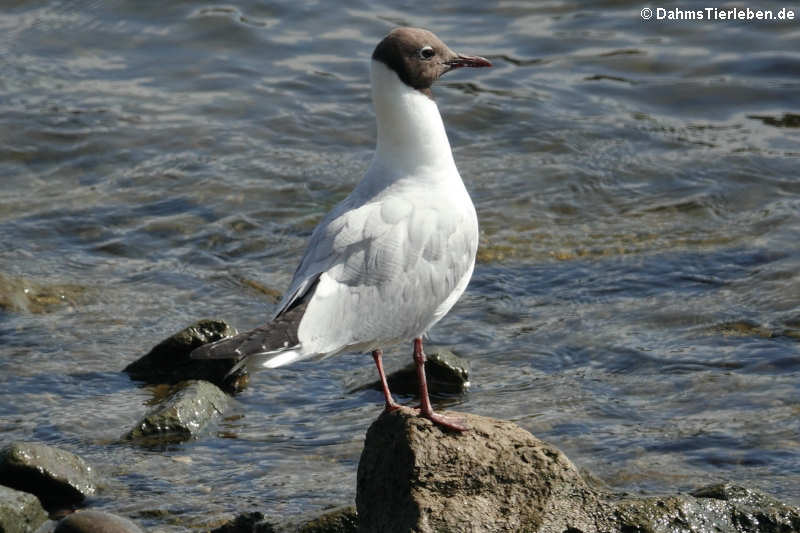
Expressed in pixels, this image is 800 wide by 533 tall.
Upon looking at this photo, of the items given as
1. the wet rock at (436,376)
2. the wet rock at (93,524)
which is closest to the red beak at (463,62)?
the wet rock at (436,376)

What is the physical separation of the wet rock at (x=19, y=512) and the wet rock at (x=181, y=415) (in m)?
1.00

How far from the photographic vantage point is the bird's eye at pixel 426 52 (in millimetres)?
5934

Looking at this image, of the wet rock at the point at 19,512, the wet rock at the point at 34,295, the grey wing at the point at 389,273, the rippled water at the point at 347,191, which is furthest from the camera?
the wet rock at the point at 34,295

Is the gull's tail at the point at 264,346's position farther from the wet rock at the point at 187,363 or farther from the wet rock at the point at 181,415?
the wet rock at the point at 187,363

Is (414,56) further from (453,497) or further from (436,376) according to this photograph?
(436,376)

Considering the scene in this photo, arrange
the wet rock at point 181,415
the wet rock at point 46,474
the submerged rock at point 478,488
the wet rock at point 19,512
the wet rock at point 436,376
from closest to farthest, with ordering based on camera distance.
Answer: the submerged rock at point 478,488 < the wet rock at point 19,512 < the wet rock at point 46,474 < the wet rock at point 181,415 < the wet rock at point 436,376

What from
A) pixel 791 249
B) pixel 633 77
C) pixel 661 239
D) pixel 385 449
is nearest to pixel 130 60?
pixel 633 77

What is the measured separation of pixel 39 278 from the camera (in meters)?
9.16

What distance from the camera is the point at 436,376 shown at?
7.55m

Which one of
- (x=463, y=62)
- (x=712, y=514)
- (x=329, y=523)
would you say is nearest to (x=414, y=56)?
(x=463, y=62)

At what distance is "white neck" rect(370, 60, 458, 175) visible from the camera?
588cm

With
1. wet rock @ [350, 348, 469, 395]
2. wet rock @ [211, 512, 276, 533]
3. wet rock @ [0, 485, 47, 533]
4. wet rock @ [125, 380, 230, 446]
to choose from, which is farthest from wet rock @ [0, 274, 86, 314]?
wet rock @ [211, 512, 276, 533]

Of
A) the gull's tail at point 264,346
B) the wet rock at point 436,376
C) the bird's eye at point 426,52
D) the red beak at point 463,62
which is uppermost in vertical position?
the bird's eye at point 426,52

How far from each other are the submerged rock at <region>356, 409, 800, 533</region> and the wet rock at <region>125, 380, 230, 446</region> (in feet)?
5.82
